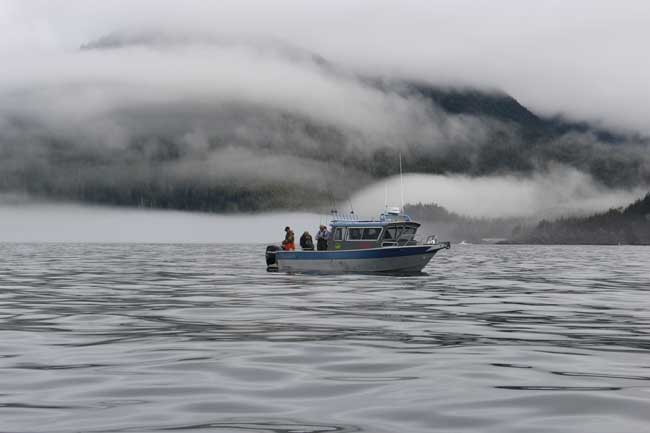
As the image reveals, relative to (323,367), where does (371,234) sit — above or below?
above

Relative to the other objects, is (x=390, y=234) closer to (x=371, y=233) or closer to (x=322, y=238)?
(x=371, y=233)

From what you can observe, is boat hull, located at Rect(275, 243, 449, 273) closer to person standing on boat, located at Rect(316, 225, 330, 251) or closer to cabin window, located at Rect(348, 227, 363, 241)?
person standing on boat, located at Rect(316, 225, 330, 251)

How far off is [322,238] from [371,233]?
12.0ft

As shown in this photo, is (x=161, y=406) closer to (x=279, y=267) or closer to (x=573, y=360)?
(x=573, y=360)

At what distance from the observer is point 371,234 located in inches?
2392

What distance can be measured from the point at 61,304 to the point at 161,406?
21451 millimetres

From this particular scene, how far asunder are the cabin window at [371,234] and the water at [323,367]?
2870cm

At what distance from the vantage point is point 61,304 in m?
31.6

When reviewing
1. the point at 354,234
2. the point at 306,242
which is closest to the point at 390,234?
the point at 354,234

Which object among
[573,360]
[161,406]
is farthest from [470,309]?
[161,406]

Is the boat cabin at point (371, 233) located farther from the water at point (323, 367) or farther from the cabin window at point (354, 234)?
the water at point (323, 367)

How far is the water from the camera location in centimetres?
1092

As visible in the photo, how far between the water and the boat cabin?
2849 centimetres

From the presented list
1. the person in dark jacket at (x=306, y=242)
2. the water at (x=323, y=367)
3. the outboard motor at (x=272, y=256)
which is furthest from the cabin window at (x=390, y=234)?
the water at (x=323, y=367)
